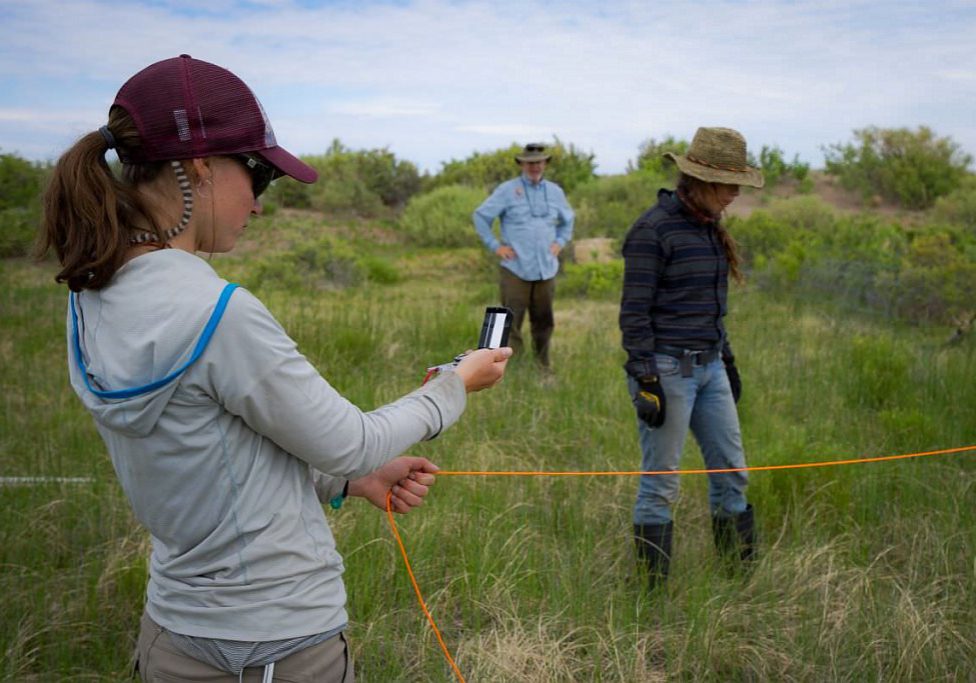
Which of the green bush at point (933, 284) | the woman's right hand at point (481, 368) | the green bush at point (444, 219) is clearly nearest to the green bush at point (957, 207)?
the green bush at point (933, 284)

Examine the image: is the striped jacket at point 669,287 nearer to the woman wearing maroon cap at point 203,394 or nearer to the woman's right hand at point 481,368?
the woman's right hand at point 481,368

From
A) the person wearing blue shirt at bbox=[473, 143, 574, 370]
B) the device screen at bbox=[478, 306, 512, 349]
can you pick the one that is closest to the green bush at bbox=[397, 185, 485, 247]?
the person wearing blue shirt at bbox=[473, 143, 574, 370]

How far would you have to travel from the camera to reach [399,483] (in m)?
1.99

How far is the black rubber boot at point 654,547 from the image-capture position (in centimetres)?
372

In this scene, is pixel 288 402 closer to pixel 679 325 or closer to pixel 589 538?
pixel 679 325

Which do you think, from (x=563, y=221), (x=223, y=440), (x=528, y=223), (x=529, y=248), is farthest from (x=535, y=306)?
(x=223, y=440)

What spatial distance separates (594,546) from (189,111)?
2.92 m

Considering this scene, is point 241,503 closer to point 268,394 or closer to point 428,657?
point 268,394

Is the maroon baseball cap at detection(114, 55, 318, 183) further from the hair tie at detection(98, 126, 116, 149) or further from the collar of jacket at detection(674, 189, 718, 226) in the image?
the collar of jacket at detection(674, 189, 718, 226)

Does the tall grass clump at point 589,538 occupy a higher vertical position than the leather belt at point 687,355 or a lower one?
lower

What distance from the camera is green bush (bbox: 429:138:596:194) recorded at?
75.8 ft

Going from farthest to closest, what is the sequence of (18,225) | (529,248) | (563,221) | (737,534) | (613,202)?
(613,202) → (18,225) → (563,221) → (529,248) → (737,534)

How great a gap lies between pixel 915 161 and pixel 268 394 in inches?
918

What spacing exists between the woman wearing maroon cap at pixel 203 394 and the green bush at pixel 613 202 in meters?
14.5
